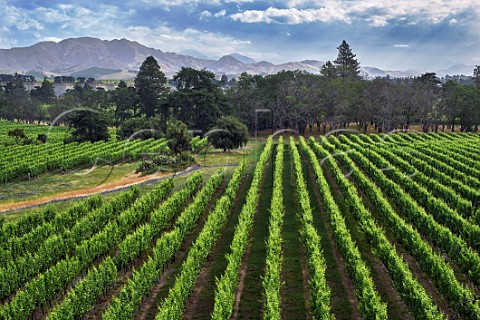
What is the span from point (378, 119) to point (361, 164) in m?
45.4

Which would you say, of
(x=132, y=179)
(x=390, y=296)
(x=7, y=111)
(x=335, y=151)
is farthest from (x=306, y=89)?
(x=7, y=111)

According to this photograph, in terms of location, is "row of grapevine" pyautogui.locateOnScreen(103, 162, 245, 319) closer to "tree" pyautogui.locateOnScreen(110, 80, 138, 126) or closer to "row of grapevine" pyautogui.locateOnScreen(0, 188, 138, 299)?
"row of grapevine" pyautogui.locateOnScreen(0, 188, 138, 299)

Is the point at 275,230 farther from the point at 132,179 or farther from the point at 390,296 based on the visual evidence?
the point at 132,179

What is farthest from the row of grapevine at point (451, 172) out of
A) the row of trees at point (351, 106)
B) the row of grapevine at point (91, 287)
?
the row of trees at point (351, 106)

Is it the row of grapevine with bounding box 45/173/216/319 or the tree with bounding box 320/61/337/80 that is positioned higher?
the tree with bounding box 320/61/337/80

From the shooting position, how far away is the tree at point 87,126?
59.2 m

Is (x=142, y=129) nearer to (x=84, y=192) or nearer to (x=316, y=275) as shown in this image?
(x=84, y=192)

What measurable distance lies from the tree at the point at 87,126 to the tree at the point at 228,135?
66.0ft

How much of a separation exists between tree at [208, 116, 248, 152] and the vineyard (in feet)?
81.1

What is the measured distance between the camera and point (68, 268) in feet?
49.2

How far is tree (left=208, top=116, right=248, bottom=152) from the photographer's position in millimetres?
52750

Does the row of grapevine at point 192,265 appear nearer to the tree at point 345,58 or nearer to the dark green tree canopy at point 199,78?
the dark green tree canopy at point 199,78

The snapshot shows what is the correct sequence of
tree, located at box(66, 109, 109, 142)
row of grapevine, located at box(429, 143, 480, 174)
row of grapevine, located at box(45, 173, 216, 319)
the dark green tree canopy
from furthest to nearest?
the dark green tree canopy < tree, located at box(66, 109, 109, 142) < row of grapevine, located at box(429, 143, 480, 174) < row of grapevine, located at box(45, 173, 216, 319)

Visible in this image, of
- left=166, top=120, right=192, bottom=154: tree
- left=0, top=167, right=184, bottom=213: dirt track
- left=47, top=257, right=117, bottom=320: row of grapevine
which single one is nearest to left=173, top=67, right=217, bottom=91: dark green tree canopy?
left=166, top=120, right=192, bottom=154: tree
